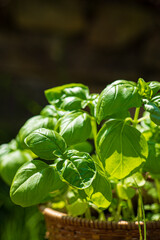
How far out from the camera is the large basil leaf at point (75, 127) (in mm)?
547

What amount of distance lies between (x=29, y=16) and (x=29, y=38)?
0.20m

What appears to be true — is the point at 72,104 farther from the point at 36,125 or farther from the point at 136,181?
the point at 136,181

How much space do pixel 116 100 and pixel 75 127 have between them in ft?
0.32

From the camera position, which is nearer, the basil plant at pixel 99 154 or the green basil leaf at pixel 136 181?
the basil plant at pixel 99 154

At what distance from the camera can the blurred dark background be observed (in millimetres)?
3064

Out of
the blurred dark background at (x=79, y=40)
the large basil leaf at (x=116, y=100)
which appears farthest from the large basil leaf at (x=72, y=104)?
the blurred dark background at (x=79, y=40)

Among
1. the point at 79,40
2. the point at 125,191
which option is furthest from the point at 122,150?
the point at 79,40

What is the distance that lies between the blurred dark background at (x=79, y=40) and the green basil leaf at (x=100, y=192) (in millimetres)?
2533

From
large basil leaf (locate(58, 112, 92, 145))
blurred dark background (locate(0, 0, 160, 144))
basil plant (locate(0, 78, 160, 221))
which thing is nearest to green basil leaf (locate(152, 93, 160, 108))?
basil plant (locate(0, 78, 160, 221))

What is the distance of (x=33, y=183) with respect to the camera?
50 cm

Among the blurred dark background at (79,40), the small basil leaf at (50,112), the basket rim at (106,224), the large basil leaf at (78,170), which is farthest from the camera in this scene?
the blurred dark background at (79,40)

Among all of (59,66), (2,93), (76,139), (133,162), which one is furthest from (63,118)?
(59,66)

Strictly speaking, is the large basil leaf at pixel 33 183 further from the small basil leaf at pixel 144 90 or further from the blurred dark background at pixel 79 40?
the blurred dark background at pixel 79 40

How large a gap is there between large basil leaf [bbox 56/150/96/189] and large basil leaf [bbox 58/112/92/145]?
0.09 m
